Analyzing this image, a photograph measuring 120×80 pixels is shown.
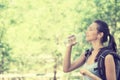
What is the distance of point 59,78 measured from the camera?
74.5 ft

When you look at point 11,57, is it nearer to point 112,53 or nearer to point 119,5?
point 119,5

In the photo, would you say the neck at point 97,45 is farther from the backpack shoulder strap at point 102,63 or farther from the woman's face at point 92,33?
the backpack shoulder strap at point 102,63

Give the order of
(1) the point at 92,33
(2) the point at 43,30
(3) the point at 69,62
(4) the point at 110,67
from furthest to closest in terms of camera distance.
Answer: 1. (2) the point at 43,30
2. (3) the point at 69,62
3. (1) the point at 92,33
4. (4) the point at 110,67

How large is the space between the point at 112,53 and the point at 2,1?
15.8m

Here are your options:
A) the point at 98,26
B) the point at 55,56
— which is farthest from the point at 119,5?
the point at 98,26

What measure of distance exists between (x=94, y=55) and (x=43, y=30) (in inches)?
712

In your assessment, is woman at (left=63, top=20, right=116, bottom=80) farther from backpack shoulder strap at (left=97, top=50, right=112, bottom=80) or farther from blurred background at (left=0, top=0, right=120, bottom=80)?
blurred background at (left=0, top=0, right=120, bottom=80)

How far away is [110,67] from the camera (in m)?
3.09

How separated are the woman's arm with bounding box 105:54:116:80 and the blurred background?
15.2 metres

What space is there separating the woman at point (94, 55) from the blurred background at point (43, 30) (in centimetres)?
1489

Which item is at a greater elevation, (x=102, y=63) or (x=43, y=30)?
(x=43, y=30)

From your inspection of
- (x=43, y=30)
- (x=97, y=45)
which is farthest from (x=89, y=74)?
(x=43, y=30)

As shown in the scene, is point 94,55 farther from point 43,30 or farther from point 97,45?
point 43,30

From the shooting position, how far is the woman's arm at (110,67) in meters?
3.09
